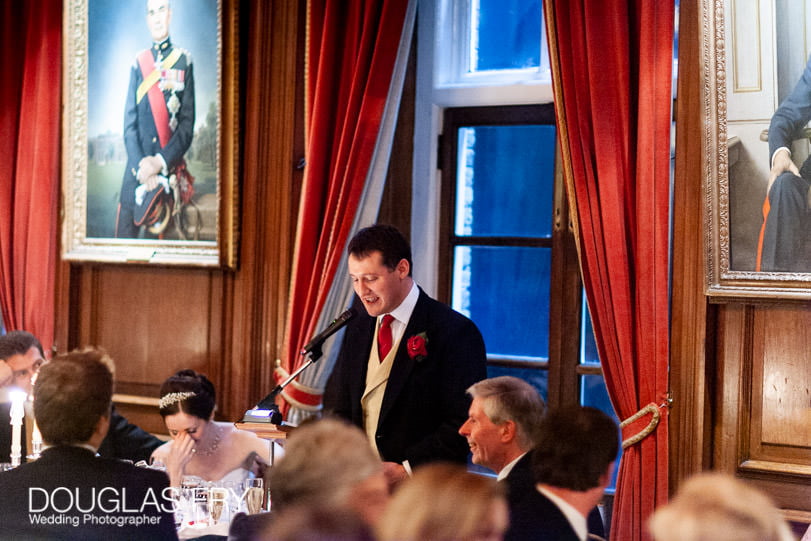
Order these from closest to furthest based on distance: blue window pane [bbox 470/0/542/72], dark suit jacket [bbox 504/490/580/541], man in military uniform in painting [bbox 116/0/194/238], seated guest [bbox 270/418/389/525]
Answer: seated guest [bbox 270/418/389/525] → dark suit jacket [bbox 504/490/580/541] → blue window pane [bbox 470/0/542/72] → man in military uniform in painting [bbox 116/0/194/238]

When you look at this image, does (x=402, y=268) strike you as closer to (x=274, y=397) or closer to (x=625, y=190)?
(x=274, y=397)

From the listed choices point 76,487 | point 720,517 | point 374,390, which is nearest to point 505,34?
point 374,390

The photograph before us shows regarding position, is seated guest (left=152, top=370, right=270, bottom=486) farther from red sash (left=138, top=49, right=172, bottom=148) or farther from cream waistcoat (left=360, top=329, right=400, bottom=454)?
red sash (left=138, top=49, right=172, bottom=148)

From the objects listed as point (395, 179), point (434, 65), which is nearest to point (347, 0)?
point (434, 65)

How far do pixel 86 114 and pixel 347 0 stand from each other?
1.63m

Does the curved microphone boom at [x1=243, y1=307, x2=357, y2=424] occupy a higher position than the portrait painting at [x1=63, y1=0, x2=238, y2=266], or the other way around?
the portrait painting at [x1=63, y1=0, x2=238, y2=266]

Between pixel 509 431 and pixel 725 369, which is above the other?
pixel 725 369

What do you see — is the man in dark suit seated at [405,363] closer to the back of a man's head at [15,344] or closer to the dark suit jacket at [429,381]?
the dark suit jacket at [429,381]

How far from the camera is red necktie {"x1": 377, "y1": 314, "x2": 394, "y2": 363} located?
11.2 ft

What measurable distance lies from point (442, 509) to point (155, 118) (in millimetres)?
3719

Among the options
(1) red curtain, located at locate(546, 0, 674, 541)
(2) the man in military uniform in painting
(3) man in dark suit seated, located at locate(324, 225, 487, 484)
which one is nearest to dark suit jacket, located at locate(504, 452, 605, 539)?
(3) man in dark suit seated, located at locate(324, 225, 487, 484)

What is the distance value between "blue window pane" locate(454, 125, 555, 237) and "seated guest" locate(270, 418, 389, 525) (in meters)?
2.63

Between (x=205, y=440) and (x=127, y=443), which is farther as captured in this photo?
(x=127, y=443)

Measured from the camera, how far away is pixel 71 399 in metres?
2.39
